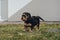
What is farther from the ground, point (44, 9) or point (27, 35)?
point (44, 9)

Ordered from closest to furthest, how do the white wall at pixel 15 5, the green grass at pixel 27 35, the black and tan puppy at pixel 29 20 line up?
the green grass at pixel 27 35 < the black and tan puppy at pixel 29 20 < the white wall at pixel 15 5

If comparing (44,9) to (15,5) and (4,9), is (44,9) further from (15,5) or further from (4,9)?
(4,9)

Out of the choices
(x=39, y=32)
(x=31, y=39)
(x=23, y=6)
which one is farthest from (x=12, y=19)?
(x=31, y=39)

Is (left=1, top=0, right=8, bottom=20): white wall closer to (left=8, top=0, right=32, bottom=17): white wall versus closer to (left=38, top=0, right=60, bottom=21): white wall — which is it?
(left=8, top=0, right=32, bottom=17): white wall

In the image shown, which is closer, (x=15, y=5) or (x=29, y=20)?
(x=29, y=20)

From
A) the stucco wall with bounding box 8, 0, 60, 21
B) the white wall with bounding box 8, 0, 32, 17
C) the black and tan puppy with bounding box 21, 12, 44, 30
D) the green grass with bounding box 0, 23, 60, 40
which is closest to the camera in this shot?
the green grass with bounding box 0, 23, 60, 40

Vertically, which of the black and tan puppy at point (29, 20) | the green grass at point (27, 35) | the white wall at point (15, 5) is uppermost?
the white wall at point (15, 5)

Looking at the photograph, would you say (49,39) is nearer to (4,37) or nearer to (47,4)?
(4,37)

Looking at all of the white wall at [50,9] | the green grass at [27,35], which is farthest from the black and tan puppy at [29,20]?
the white wall at [50,9]

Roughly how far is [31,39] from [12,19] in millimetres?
4323

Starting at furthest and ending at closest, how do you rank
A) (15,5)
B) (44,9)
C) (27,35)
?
(44,9)
(15,5)
(27,35)

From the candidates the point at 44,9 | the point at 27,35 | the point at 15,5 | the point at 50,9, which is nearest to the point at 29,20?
the point at 27,35

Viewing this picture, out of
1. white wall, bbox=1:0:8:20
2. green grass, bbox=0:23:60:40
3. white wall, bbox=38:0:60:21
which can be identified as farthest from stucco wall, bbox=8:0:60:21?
green grass, bbox=0:23:60:40

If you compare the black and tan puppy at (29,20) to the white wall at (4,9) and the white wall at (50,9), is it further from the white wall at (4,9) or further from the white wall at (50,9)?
the white wall at (4,9)
